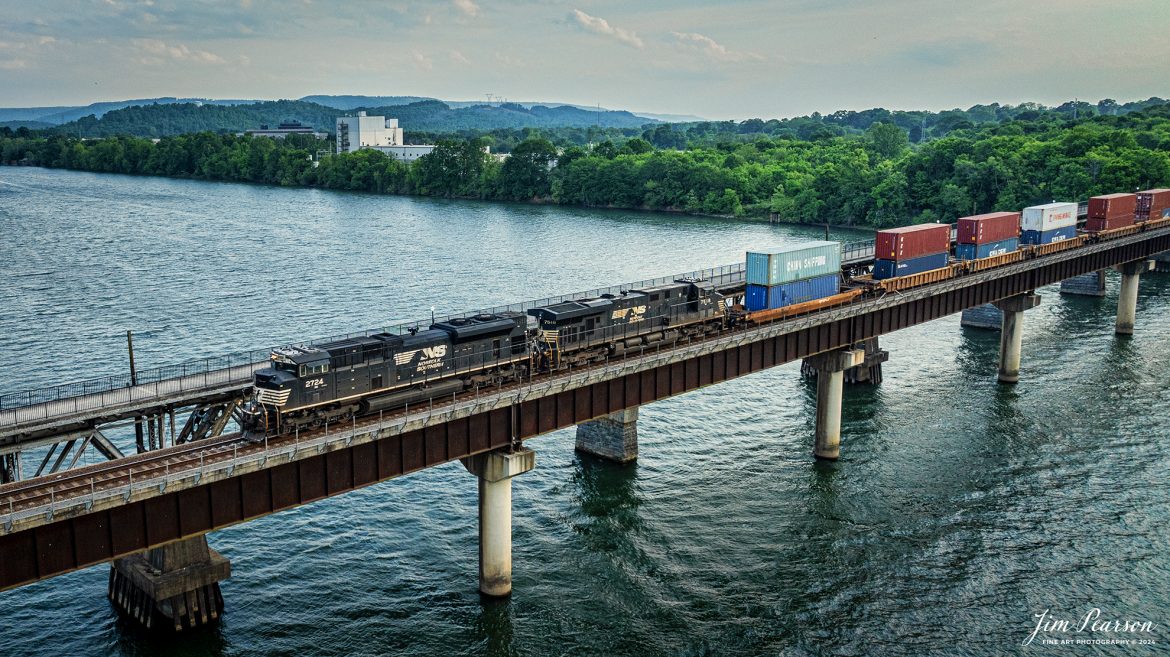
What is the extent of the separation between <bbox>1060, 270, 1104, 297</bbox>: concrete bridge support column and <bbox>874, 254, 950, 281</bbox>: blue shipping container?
2080 inches

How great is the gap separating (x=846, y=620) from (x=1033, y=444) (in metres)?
30.4

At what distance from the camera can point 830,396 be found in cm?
6425

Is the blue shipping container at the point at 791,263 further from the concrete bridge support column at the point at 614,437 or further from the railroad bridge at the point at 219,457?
the concrete bridge support column at the point at 614,437

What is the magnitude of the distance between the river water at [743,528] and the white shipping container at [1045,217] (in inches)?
482

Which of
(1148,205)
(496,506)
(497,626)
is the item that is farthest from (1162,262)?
(497,626)

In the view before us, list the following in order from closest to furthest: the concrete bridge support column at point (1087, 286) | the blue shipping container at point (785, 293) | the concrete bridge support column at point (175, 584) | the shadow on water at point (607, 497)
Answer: the concrete bridge support column at point (175, 584) < the shadow on water at point (607, 497) < the blue shipping container at point (785, 293) < the concrete bridge support column at point (1087, 286)

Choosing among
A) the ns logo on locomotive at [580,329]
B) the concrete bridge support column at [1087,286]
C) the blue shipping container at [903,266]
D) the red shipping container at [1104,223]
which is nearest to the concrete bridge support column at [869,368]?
the ns logo on locomotive at [580,329]

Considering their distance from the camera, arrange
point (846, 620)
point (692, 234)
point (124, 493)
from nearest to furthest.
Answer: point (124, 493)
point (846, 620)
point (692, 234)

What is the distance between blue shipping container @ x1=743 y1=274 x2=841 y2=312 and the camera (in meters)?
61.6

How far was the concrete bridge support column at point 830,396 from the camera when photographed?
64.2 metres

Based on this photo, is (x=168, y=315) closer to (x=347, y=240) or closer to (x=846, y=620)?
(x=347, y=240)

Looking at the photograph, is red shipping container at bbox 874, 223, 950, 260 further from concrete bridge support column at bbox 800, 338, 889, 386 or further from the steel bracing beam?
the steel bracing beam

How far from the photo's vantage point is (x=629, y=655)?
140ft

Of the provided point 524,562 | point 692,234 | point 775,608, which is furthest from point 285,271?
point 775,608
